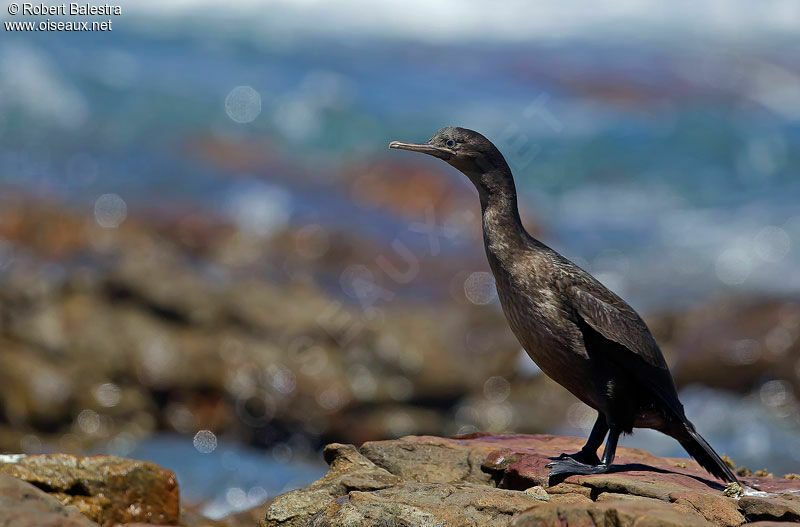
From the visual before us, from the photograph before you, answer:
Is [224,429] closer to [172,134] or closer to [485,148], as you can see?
[485,148]

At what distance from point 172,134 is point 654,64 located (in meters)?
15.9

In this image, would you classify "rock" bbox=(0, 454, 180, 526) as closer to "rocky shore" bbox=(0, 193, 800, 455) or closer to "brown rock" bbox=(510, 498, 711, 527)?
"brown rock" bbox=(510, 498, 711, 527)

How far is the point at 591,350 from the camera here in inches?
234

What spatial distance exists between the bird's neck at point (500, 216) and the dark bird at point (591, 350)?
0.04 m

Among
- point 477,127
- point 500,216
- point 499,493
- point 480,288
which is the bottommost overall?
point 499,493

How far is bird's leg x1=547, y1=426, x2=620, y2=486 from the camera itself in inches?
226

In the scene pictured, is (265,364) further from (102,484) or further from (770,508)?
(770,508)

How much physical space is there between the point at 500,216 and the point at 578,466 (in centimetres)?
153

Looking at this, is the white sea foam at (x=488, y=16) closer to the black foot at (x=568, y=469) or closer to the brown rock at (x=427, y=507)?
the black foot at (x=568, y=469)

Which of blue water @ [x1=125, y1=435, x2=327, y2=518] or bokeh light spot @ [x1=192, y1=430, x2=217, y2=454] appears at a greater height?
bokeh light spot @ [x1=192, y1=430, x2=217, y2=454]

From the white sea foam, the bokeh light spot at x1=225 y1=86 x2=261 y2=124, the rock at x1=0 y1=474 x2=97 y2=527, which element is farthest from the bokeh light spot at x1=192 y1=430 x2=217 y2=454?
the white sea foam

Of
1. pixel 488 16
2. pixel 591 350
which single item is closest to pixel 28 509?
pixel 591 350

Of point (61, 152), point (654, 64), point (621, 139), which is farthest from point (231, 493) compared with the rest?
point (654, 64)

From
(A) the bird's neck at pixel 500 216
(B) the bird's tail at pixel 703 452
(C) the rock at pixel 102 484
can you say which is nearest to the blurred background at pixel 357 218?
(C) the rock at pixel 102 484
